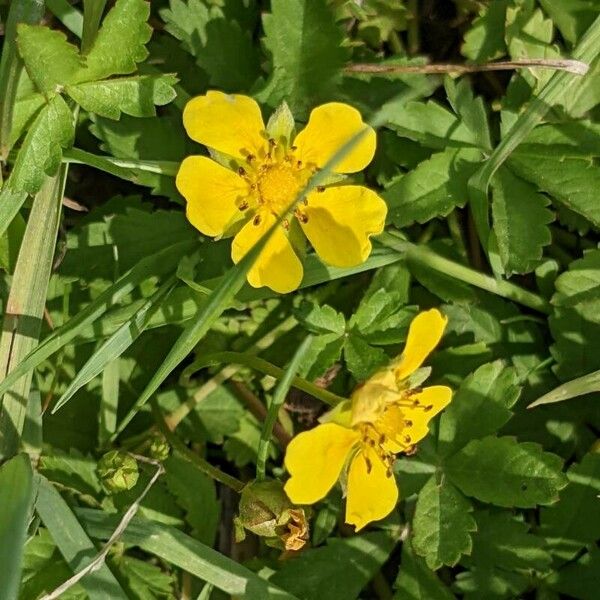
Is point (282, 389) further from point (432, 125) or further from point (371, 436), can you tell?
point (432, 125)

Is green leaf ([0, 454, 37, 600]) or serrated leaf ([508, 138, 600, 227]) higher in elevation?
serrated leaf ([508, 138, 600, 227])

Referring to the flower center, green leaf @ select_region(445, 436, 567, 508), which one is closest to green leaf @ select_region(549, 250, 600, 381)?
green leaf @ select_region(445, 436, 567, 508)

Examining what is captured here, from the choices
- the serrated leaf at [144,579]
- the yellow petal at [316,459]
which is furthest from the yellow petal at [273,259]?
the serrated leaf at [144,579]

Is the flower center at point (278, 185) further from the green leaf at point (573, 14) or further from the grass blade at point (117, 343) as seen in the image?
the green leaf at point (573, 14)

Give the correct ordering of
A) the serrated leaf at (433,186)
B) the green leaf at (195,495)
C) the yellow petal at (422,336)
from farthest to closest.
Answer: the green leaf at (195,495) → the serrated leaf at (433,186) → the yellow petal at (422,336)

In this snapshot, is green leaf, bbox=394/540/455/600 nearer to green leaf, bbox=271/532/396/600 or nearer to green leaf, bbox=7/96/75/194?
green leaf, bbox=271/532/396/600

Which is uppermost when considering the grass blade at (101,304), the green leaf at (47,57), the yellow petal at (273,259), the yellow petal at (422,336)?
the green leaf at (47,57)

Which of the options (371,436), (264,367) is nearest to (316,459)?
(371,436)
